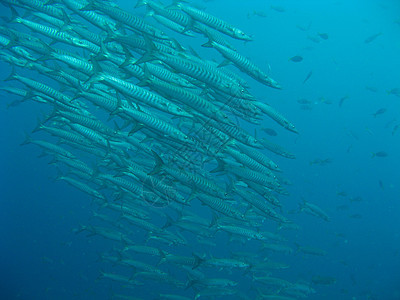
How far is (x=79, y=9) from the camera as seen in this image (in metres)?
4.80

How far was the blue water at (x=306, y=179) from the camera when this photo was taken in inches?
589

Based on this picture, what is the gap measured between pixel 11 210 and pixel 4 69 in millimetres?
14112

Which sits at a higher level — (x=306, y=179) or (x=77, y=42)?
(x=306, y=179)

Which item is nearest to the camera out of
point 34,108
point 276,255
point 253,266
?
point 253,266

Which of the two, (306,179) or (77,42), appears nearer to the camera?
(77,42)

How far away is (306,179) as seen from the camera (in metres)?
20.7

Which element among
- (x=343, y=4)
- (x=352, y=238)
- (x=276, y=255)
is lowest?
(x=276, y=255)

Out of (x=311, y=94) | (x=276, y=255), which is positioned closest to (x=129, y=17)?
(x=276, y=255)

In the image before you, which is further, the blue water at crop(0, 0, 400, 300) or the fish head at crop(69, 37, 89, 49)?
the blue water at crop(0, 0, 400, 300)

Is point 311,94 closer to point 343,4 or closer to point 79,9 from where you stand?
point 343,4

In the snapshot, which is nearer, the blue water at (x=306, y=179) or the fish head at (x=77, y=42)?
the fish head at (x=77, y=42)

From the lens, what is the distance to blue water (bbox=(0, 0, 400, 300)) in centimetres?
1495

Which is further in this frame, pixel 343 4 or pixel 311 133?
pixel 343 4

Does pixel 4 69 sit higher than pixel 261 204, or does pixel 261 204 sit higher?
pixel 4 69
